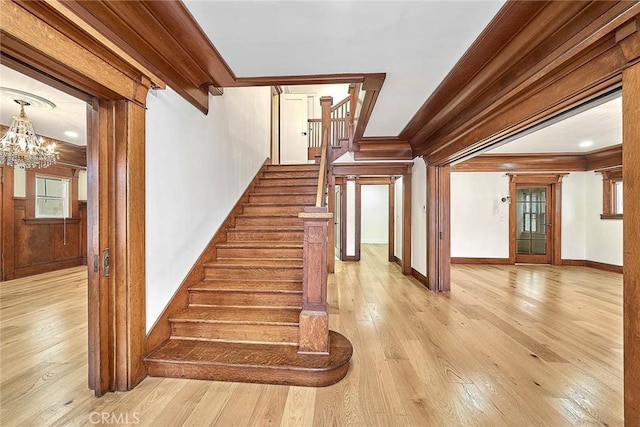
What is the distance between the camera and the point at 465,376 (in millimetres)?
1898

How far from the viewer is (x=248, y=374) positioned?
1829mm

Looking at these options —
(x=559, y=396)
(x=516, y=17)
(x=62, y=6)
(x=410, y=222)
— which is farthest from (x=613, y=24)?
(x=410, y=222)

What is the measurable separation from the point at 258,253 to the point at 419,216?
2931mm

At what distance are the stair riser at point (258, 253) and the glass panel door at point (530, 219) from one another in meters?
5.71

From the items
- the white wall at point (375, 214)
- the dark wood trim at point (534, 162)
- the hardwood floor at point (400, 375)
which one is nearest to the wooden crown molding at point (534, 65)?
the hardwood floor at point (400, 375)

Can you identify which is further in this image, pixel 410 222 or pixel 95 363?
pixel 410 222

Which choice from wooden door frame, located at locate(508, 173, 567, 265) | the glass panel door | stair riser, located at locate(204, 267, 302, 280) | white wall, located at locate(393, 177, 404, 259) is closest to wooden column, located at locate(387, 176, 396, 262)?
white wall, located at locate(393, 177, 404, 259)

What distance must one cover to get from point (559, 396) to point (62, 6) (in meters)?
3.41

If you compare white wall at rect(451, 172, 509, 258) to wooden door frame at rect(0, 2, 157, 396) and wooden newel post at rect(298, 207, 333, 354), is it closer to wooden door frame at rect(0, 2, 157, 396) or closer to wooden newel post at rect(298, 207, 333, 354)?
wooden newel post at rect(298, 207, 333, 354)

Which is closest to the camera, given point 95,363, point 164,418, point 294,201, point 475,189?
point 164,418

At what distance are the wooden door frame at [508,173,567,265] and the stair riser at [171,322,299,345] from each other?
602 cm

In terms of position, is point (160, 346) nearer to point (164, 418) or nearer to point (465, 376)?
point (164, 418)

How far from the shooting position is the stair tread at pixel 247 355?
1839 mm

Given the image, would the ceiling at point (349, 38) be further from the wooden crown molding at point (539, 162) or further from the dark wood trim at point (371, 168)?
the wooden crown molding at point (539, 162)
